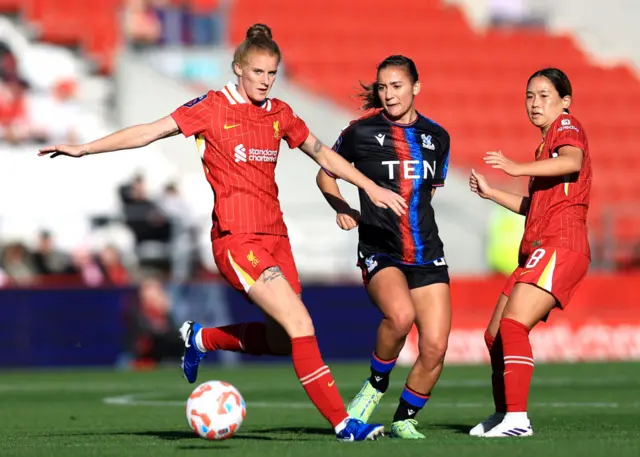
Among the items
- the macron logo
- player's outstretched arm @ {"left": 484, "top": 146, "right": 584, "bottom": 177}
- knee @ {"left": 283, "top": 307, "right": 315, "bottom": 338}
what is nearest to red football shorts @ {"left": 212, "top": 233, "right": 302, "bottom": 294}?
knee @ {"left": 283, "top": 307, "right": 315, "bottom": 338}

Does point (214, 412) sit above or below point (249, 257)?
below

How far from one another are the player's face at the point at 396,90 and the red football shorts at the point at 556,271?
128 cm

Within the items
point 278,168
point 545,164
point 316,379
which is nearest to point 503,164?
point 545,164

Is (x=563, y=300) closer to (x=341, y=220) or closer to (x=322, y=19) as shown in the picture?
(x=341, y=220)

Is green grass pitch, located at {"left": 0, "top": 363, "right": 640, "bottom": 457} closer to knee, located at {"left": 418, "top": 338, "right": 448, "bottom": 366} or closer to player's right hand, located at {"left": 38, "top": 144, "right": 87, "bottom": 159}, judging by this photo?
knee, located at {"left": 418, "top": 338, "right": 448, "bottom": 366}

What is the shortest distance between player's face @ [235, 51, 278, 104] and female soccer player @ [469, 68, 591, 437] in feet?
4.49

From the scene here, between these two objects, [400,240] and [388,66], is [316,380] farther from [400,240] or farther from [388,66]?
[388,66]

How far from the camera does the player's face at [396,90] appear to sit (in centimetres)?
819

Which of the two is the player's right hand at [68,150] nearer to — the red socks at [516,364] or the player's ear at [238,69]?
the player's ear at [238,69]

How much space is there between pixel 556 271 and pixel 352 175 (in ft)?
4.35

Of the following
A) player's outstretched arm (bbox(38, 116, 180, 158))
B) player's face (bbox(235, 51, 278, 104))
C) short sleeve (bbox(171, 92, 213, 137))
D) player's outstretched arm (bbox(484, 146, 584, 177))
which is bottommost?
player's outstretched arm (bbox(484, 146, 584, 177))

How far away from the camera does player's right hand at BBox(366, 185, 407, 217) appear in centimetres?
755

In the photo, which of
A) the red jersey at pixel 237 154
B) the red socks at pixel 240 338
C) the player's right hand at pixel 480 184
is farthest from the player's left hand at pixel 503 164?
the red socks at pixel 240 338

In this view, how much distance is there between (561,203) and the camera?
7.84m
